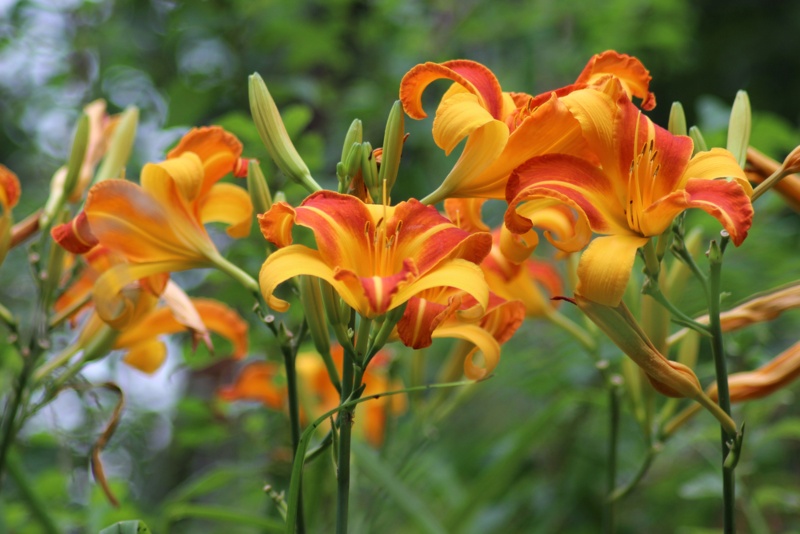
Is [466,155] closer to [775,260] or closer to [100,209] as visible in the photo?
[100,209]

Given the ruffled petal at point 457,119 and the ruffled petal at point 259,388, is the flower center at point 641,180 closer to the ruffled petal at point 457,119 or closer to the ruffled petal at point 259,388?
the ruffled petal at point 457,119

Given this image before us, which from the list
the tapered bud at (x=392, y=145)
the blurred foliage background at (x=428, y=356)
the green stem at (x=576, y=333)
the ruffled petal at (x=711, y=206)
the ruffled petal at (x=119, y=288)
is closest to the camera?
the ruffled petal at (x=711, y=206)

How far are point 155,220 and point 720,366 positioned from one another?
50cm

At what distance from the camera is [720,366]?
0.64m

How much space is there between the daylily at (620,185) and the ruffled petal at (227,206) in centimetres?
34

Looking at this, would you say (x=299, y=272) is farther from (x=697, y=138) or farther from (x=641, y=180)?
(x=697, y=138)

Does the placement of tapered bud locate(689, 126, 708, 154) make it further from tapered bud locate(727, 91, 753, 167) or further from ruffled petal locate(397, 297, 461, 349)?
ruffled petal locate(397, 297, 461, 349)

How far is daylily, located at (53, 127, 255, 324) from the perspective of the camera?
2.40 feet

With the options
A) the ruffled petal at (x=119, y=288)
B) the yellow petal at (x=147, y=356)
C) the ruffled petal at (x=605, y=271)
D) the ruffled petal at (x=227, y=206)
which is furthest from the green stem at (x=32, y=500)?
the ruffled petal at (x=605, y=271)

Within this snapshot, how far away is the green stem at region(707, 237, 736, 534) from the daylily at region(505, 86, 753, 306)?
0.07 meters

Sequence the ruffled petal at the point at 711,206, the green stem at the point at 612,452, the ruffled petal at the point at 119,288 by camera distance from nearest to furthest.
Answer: the ruffled petal at the point at 711,206
the ruffled petal at the point at 119,288
the green stem at the point at 612,452

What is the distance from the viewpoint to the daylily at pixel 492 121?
2.15ft

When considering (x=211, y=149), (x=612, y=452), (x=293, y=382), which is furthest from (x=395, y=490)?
(x=211, y=149)

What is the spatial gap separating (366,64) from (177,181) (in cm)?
148
